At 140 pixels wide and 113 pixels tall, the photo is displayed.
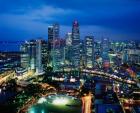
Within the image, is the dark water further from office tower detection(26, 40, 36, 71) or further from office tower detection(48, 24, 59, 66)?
office tower detection(48, 24, 59, 66)

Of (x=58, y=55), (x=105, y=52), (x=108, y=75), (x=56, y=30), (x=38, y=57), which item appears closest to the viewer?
(x=108, y=75)

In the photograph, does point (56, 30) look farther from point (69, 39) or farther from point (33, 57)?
point (33, 57)

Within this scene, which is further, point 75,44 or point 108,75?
point 75,44

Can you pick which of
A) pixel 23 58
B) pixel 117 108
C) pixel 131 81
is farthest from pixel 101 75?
pixel 117 108

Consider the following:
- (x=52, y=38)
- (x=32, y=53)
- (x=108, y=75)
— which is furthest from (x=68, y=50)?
(x=108, y=75)

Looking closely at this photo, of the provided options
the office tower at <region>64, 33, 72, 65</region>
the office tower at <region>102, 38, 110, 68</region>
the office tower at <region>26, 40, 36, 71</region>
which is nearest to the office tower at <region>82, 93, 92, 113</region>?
the office tower at <region>26, 40, 36, 71</region>

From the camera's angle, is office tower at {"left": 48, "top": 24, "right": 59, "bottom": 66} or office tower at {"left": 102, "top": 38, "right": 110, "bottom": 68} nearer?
office tower at {"left": 48, "top": 24, "right": 59, "bottom": 66}

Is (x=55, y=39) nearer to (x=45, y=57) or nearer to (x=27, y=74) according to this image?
(x=45, y=57)

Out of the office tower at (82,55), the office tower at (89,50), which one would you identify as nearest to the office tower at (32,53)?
the office tower at (82,55)

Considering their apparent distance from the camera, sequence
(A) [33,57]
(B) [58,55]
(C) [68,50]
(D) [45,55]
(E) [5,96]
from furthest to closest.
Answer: (C) [68,50], (B) [58,55], (D) [45,55], (A) [33,57], (E) [5,96]
